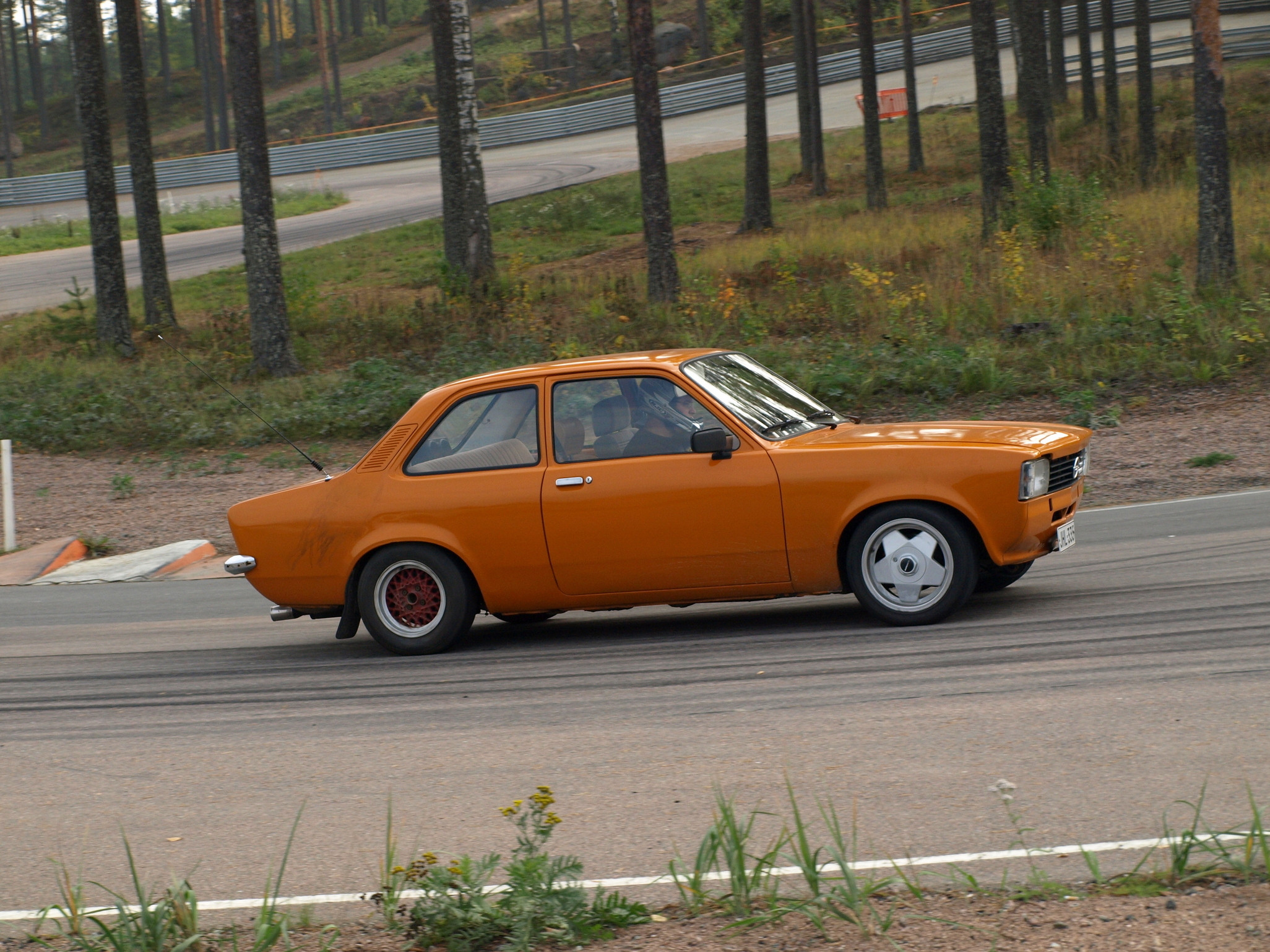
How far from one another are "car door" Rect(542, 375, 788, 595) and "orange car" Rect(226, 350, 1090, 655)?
0.01 metres

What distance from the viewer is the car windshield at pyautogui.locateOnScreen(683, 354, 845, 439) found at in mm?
7613

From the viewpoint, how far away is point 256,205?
2142 cm

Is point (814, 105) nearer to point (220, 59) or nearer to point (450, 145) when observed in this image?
point (450, 145)

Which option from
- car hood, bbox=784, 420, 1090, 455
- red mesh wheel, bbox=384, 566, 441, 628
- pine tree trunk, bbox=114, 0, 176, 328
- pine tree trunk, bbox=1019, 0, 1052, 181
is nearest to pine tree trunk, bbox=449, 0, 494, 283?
pine tree trunk, bbox=114, 0, 176, 328

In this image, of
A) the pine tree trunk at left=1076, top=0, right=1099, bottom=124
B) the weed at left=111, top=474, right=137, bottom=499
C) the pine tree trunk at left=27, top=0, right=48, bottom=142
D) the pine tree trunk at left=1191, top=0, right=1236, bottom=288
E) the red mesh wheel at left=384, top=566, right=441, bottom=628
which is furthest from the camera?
the pine tree trunk at left=27, top=0, right=48, bottom=142

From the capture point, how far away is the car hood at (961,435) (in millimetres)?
7172

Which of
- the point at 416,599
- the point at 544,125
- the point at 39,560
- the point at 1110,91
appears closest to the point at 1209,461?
the point at 416,599

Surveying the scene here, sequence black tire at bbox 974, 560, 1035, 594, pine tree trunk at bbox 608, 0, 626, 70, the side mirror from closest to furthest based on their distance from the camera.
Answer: the side mirror, black tire at bbox 974, 560, 1035, 594, pine tree trunk at bbox 608, 0, 626, 70

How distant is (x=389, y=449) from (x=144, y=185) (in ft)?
70.1

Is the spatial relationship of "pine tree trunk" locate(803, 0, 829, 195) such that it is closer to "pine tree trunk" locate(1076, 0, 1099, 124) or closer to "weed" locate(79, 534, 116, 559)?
"pine tree trunk" locate(1076, 0, 1099, 124)

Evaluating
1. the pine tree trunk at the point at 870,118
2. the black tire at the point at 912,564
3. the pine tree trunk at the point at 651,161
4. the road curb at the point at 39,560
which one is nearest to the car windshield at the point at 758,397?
the black tire at the point at 912,564

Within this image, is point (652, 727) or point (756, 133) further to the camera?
point (756, 133)

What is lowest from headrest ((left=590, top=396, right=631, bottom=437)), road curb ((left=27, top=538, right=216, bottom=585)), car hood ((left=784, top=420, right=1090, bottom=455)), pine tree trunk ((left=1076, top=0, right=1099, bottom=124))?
road curb ((left=27, top=538, right=216, bottom=585))

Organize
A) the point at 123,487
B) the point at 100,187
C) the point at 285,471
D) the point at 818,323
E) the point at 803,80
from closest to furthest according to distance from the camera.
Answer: the point at 123,487, the point at 285,471, the point at 818,323, the point at 100,187, the point at 803,80
